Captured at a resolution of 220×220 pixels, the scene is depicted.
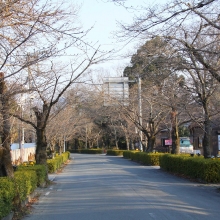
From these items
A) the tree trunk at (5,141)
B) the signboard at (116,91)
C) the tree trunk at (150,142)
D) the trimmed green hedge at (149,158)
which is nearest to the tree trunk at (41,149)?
the tree trunk at (5,141)

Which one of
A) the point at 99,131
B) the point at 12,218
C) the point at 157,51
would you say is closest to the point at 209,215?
the point at 12,218

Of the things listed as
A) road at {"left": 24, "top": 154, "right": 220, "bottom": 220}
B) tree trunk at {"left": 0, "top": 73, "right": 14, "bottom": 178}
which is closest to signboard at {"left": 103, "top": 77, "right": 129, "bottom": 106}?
road at {"left": 24, "top": 154, "right": 220, "bottom": 220}

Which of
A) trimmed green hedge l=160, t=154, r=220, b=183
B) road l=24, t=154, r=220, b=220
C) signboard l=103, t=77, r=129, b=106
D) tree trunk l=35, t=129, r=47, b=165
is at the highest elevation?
signboard l=103, t=77, r=129, b=106

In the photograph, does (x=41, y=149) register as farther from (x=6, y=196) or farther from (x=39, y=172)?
(x=6, y=196)

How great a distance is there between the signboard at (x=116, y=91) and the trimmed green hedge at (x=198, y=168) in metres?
9.45

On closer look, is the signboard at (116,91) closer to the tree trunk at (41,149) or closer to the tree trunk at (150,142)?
the tree trunk at (150,142)

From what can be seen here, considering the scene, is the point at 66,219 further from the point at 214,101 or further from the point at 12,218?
the point at 214,101

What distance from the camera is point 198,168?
20109 mm

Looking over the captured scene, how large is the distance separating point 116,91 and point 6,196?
83.9 feet

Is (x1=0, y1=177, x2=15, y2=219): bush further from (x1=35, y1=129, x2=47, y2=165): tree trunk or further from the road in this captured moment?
(x1=35, y1=129, x2=47, y2=165): tree trunk

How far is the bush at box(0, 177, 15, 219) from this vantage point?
30.3 feet

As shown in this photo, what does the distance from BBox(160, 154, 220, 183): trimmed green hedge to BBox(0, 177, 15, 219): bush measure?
1116 centimetres

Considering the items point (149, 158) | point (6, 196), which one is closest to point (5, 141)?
→ point (6, 196)

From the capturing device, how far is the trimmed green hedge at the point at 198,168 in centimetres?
1906
